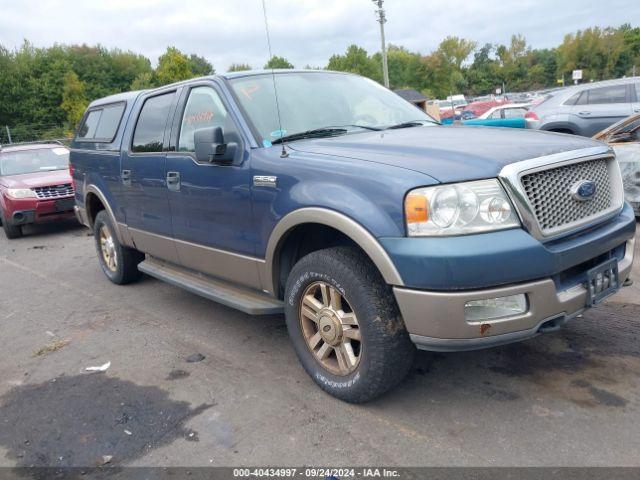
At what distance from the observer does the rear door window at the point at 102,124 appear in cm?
552

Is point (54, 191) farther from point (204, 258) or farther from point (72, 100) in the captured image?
point (72, 100)

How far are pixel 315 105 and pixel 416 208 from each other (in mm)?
1630

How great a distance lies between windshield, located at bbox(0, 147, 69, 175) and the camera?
10461mm

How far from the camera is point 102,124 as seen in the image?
5.87 meters

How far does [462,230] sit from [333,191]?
0.72 m

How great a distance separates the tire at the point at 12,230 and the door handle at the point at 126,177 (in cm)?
572

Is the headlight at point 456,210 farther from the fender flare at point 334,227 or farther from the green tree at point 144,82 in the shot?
the green tree at point 144,82

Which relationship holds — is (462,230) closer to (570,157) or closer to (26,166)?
(570,157)

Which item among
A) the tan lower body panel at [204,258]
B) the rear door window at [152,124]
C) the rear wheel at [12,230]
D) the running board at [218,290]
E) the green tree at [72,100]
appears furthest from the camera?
the green tree at [72,100]

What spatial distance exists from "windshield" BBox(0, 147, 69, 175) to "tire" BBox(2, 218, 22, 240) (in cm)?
114

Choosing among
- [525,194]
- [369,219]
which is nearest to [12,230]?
[369,219]

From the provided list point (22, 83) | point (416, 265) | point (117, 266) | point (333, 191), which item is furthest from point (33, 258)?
point (22, 83)

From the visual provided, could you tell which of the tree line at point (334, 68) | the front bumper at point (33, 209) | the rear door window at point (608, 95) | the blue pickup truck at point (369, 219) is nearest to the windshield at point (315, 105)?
the blue pickup truck at point (369, 219)

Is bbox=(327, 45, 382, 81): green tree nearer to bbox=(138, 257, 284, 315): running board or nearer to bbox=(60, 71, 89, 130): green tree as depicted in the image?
bbox=(60, 71, 89, 130): green tree
